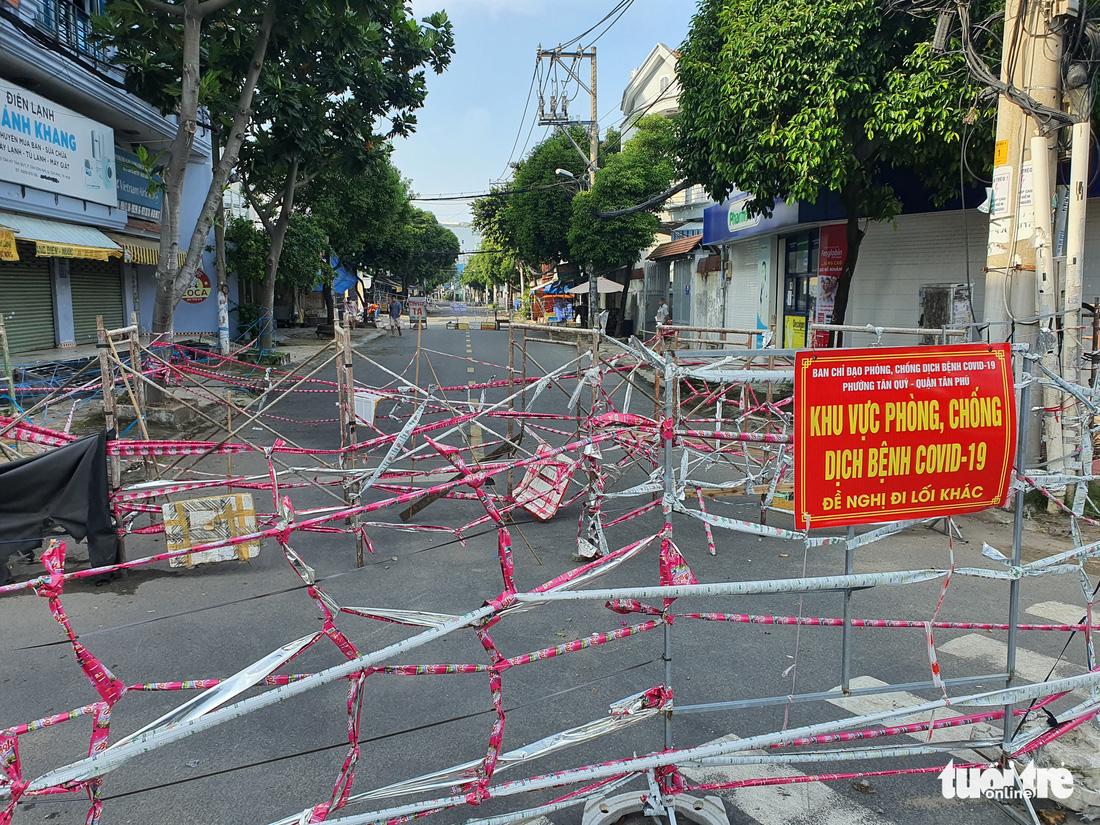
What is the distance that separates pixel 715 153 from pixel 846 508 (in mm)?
10379

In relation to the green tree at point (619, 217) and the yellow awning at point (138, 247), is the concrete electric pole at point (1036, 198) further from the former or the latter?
the green tree at point (619, 217)

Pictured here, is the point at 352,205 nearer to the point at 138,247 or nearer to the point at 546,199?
the point at 546,199

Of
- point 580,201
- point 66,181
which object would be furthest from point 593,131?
point 66,181

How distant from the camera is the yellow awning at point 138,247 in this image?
18200mm

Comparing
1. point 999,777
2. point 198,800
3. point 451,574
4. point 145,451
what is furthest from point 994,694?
point 145,451

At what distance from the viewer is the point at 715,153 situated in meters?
12.2

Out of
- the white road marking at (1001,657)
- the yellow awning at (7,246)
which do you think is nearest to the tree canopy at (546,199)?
the yellow awning at (7,246)

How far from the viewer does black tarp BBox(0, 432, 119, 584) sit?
543 cm

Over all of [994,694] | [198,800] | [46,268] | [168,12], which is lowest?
[198,800]

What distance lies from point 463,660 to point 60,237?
1466 cm

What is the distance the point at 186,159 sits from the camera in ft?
39.0

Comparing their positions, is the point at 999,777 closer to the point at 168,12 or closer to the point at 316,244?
the point at 168,12

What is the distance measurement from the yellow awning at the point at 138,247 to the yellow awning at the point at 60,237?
1.14m

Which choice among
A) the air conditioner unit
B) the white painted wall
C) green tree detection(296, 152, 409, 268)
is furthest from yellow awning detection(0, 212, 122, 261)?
the air conditioner unit
